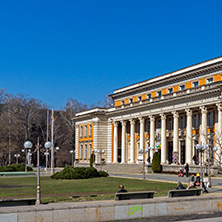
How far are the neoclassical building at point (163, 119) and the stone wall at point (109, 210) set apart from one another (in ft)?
77.9

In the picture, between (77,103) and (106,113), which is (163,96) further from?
(77,103)

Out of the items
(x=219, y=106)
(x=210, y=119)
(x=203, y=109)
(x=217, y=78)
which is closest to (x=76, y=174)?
(x=219, y=106)

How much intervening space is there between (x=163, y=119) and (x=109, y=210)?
44.1 m

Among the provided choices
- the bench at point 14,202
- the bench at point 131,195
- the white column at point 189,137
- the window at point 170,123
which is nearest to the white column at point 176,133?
the white column at point 189,137

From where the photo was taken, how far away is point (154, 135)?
207 feet

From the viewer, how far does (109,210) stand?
16.7m

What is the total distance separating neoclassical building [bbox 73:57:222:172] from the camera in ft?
170

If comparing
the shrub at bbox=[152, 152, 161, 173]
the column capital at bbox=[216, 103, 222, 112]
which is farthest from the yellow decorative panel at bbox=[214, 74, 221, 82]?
the shrub at bbox=[152, 152, 161, 173]

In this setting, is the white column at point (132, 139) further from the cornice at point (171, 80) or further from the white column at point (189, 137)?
the white column at point (189, 137)

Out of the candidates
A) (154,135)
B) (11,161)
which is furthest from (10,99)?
(154,135)

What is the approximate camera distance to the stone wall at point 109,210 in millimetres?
15038

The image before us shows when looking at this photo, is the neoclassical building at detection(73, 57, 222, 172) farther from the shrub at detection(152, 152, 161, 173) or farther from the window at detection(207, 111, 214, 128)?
the shrub at detection(152, 152, 161, 173)

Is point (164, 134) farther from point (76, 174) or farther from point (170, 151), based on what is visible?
point (76, 174)

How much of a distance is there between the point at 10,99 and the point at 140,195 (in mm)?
74644
